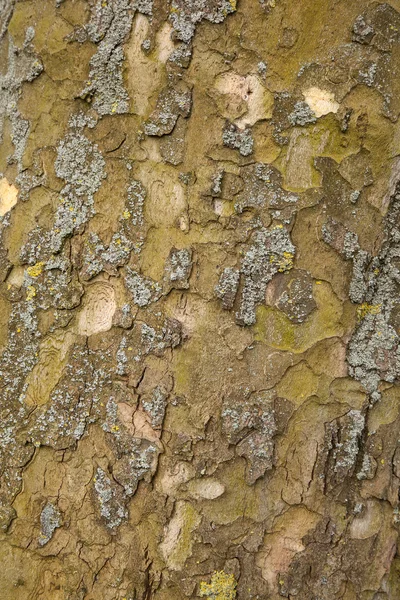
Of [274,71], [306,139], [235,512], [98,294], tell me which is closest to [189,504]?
[235,512]

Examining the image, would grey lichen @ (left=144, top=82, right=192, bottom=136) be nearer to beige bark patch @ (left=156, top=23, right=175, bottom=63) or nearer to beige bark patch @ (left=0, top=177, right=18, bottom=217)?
beige bark patch @ (left=156, top=23, right=175, bottom=63)

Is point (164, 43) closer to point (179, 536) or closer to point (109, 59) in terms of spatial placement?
point (109, 59)

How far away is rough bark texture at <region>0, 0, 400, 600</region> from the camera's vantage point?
1.32m

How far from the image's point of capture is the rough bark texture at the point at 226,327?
1.32 meters

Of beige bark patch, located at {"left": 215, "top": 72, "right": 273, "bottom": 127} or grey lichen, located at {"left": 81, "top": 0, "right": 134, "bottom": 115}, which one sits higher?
grey lichen, located at {"left": 81, "top": 0, "right": 134, "bottom": 115}

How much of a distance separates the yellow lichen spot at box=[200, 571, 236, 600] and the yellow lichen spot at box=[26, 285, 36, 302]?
0.77 metres

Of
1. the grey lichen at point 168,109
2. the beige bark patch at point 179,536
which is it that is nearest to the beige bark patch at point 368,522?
the beige bark patch at point 179,536

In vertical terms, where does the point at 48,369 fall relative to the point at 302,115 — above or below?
below

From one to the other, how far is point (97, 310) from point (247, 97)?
60 cm

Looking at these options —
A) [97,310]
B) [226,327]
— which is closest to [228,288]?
[226,327]

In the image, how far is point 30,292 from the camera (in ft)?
4.61

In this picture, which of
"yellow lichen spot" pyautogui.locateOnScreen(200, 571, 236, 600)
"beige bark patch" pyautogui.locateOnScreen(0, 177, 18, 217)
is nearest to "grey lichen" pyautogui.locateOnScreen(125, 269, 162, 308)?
"beige bark patch" pyautogui.locateOnScreen(0, 177, 18, 217)

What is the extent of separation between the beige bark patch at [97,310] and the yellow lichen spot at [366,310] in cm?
57

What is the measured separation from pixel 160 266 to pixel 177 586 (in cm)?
73
